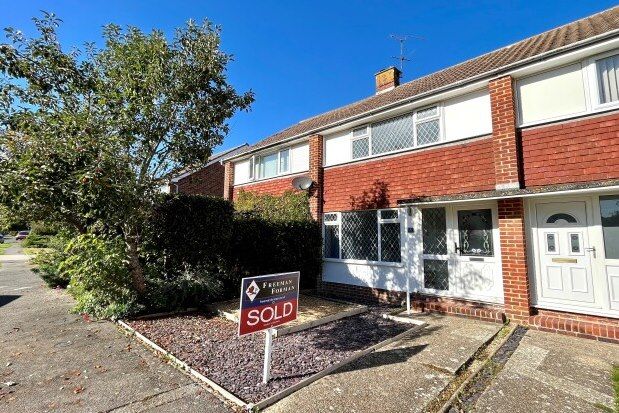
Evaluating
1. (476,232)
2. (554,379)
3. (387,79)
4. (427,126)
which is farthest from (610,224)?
(387,79)

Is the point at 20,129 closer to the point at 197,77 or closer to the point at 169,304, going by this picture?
the point at 197,77

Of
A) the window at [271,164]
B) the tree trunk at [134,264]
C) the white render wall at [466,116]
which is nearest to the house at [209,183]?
the window at [271,164]

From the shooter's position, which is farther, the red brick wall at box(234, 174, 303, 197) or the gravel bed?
the red brick wall at box(234, 174, 303, 197)

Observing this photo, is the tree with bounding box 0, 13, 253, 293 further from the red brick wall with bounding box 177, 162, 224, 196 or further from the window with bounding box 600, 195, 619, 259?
the red brick wall with bounding box 177, 162, 224, 196

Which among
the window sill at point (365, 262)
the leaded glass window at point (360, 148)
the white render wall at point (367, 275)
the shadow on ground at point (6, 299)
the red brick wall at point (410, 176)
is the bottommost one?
the shadow on ground at point (6, 299)

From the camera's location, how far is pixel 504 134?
6.74 m

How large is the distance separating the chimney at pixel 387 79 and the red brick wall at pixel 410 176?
5.99m

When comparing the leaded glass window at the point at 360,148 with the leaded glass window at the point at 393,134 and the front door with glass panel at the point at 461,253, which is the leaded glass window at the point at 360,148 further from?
the front door with glass panel at the point at 461,253

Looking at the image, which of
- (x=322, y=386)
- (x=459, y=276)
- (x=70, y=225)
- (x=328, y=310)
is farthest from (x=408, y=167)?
(x=70, y=225)

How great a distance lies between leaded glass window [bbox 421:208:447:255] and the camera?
25.7 feet

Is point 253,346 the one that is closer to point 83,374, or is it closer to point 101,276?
Result: point 83,374

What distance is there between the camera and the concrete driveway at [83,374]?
11.7 feet

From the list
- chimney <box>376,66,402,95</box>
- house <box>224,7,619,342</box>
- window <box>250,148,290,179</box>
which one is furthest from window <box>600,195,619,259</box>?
chimney <box>376,66,402,95</box>

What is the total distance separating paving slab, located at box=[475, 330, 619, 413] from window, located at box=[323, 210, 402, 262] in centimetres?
382
